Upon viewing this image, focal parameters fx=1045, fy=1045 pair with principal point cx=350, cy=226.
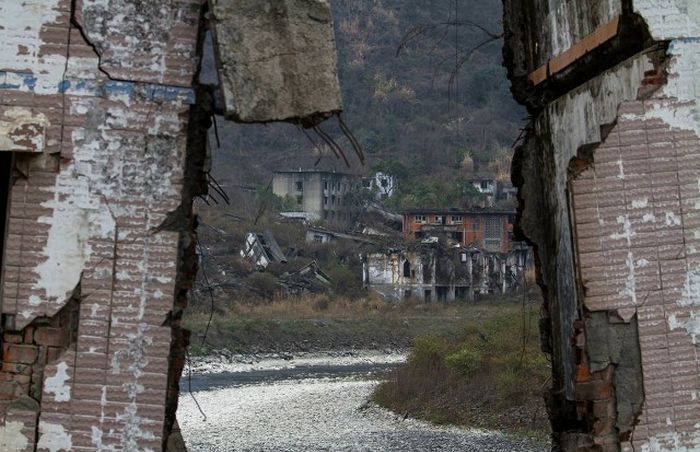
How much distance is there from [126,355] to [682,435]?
10.5 ft

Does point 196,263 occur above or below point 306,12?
below

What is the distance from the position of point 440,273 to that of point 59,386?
38.1 m

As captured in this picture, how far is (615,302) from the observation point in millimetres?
6172

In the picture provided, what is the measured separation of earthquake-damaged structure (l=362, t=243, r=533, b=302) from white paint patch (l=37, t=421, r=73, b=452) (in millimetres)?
37121

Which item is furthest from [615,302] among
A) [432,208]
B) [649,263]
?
[432,208]

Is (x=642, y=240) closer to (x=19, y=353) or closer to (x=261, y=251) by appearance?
(x=19, y=353)

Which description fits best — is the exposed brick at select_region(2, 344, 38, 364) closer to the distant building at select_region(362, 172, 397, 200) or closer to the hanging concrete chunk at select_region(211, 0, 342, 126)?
the hanging concrete chunk at select_region(211, 0, 342, 126)

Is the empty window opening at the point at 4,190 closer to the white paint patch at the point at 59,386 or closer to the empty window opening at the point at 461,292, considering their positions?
the white paint patch at the point at 59,386

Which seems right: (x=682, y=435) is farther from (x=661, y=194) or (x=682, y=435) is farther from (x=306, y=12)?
(x=306, y=12)

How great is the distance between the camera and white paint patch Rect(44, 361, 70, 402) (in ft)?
18.8

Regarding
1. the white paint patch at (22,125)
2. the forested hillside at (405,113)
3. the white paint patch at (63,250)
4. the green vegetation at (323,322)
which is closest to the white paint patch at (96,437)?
the white paint patch at (63,250)

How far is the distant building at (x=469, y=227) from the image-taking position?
4812 cm

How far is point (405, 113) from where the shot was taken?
80375mm

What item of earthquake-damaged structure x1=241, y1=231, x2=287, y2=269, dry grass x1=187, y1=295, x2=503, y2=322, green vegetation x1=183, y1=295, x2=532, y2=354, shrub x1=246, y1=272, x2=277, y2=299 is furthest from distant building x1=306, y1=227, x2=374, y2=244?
shrub x1=246, y1=272, x2=277, y2=299
